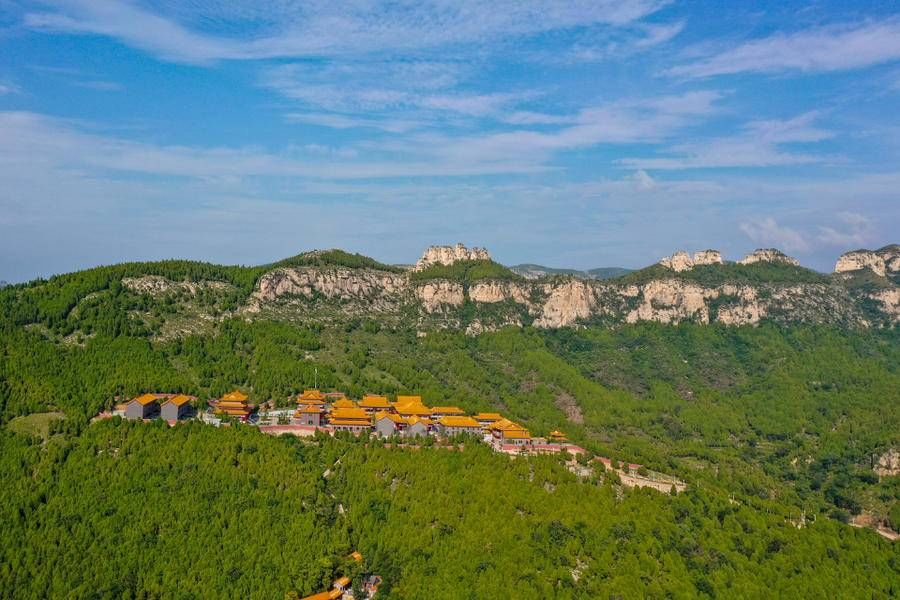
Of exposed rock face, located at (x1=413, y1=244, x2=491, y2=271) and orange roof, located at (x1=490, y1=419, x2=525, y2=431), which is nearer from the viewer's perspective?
orange roof, located at (x1=490, y1=419, x2=525, y2=431)

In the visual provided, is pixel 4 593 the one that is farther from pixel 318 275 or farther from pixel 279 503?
pixel 318 275

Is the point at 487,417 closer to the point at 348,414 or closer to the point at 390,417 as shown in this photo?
the point at 390,417

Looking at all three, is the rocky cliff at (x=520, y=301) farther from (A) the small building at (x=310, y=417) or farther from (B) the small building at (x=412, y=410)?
(A) the small building at (x=310, y=417)

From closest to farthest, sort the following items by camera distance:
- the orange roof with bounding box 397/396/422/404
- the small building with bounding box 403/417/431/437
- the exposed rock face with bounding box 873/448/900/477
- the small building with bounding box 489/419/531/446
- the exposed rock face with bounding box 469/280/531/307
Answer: the small building with bounding box 403/417/431/437, the small building with bounding box 489/419/531/446, the orange roof with bounding box 397/396/422/404, the exposed rock face with bounding box 873/448/900/477, the exposed rock face with bounding box 469/280/531/307

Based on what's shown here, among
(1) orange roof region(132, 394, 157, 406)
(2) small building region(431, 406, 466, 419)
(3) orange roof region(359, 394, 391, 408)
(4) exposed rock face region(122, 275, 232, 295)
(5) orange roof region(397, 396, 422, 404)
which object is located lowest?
(2) small building region(431, 406, 466, 419)

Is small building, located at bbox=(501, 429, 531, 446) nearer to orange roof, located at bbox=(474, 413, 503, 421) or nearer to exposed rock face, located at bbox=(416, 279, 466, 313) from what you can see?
orange roof, located at bbox=(474, 413, 503, 421)

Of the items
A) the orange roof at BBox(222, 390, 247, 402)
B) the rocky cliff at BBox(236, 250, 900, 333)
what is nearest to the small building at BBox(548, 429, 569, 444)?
the orange roof at BBox(222, 390, 247, 402)

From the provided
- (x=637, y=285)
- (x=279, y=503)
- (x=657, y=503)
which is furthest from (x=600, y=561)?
(x=637, y=285)
